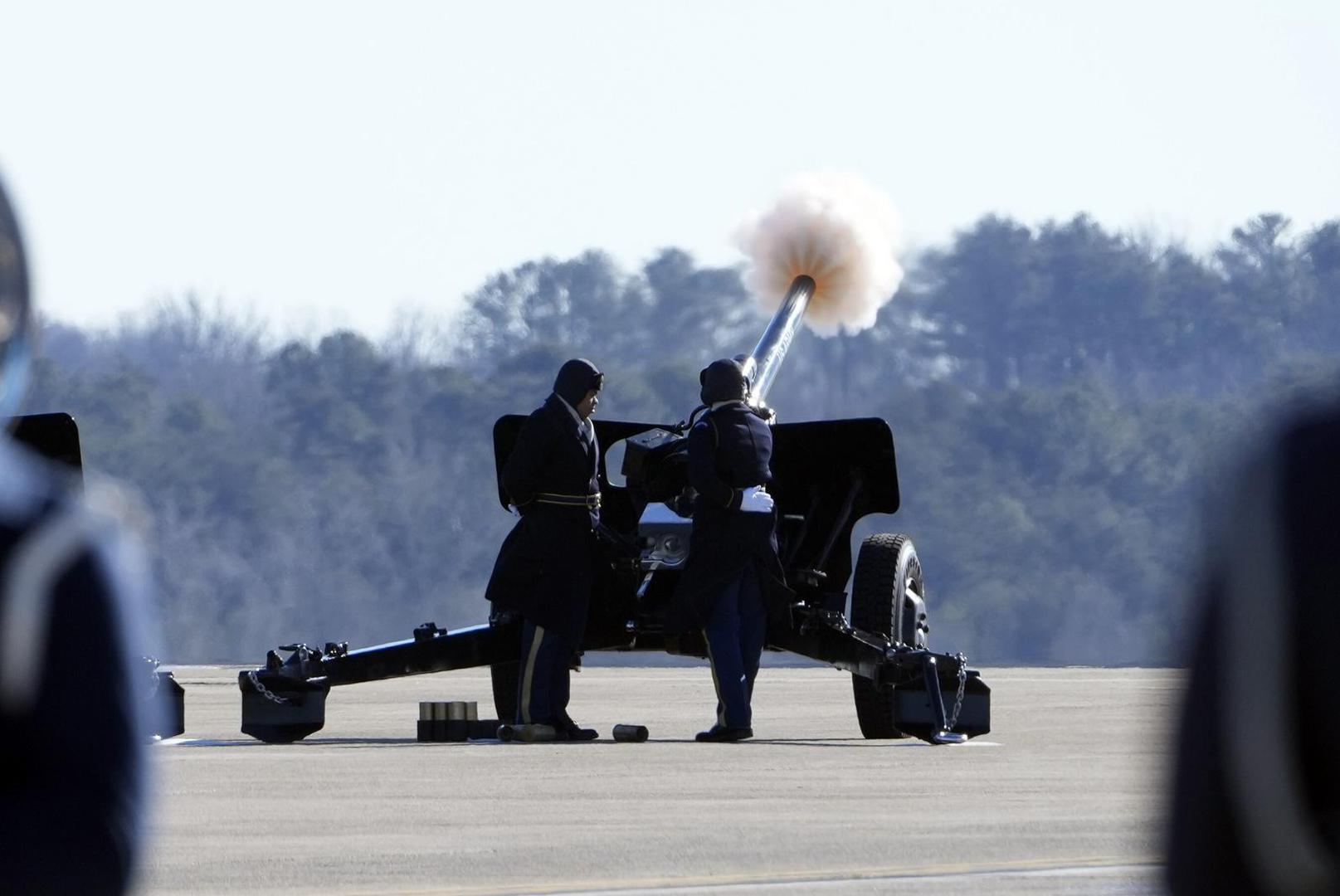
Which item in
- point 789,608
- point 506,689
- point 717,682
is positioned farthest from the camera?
point 506,689

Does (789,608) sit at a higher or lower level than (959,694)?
higher

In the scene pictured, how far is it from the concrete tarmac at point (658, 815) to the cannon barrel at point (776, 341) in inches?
75.1

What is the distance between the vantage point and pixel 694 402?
240ft

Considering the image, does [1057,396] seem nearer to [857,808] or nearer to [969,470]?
[969,470]

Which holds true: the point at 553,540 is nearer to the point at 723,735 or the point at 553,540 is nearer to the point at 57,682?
the point at 723,735

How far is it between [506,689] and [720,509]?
2.43 metres

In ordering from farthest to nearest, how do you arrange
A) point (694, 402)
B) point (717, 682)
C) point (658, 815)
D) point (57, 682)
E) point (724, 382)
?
point (694, 402), point (717, 682), point (724, 382), point (658, 815), point (57, 682)

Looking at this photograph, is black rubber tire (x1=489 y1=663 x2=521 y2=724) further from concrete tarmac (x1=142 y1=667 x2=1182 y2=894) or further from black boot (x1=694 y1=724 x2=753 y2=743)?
black boot (x1=694 y1=724 x2=753 y2=743)

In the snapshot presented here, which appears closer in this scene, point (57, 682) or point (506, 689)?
point (57, 682)

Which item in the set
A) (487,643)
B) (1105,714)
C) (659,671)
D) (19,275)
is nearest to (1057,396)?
(659,671)

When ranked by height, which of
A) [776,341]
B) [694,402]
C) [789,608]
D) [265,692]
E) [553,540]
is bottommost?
[265,692]

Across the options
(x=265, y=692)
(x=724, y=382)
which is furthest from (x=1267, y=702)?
(x=265, y=692)

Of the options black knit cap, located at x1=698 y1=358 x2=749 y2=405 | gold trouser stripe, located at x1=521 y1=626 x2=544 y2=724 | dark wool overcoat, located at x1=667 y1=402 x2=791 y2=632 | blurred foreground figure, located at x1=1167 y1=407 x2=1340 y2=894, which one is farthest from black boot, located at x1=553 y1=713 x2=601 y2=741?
blurred foreground figure, located at x1=1167 y1=407 x2=1340 y2=894

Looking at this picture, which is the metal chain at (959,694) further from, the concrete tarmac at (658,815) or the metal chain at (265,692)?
the metal chain at (265,692)
